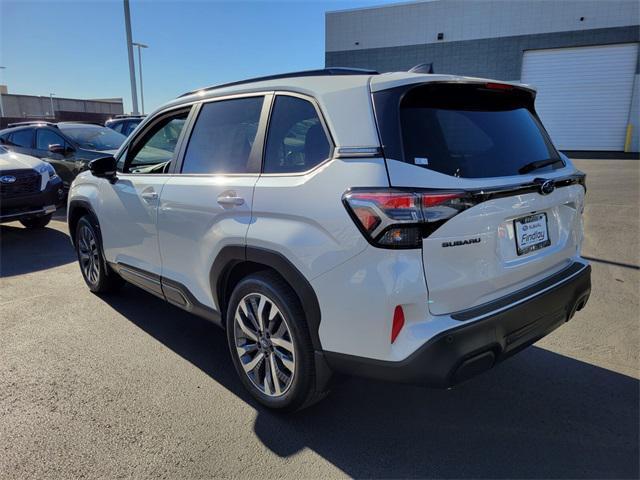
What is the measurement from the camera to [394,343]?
205 cm

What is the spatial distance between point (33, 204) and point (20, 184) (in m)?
0.35

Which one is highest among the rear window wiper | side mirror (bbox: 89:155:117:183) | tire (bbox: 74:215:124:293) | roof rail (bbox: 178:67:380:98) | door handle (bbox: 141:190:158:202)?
roof rail (bbox: 178:67:380:98)

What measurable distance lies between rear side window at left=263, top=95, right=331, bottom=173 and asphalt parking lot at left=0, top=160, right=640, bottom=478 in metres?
1.32

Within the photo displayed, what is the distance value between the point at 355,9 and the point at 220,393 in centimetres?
2899

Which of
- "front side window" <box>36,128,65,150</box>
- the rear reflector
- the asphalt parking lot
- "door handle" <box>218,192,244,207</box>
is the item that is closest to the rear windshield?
the rear reflector

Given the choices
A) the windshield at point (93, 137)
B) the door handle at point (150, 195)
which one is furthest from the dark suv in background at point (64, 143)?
the door handle at point (150, 195)

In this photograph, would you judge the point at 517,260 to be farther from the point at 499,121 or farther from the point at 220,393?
the point at 220,393

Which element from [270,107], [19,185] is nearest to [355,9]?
[19,185]

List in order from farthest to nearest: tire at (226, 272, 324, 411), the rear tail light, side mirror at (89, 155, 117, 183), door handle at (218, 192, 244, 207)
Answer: side mirror at (89, 155, 117, 183) → door handle at (218, 192, 244, 207) → tire at (226, 272, 324, 411) → the rear tail light

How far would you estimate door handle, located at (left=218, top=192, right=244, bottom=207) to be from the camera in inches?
104

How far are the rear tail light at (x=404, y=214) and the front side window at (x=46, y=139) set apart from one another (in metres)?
9.31

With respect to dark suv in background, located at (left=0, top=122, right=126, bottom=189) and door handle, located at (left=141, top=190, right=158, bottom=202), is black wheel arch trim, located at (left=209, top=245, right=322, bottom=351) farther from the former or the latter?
dark suv in background, located at (left=0, top=122, right=126, bottom=189)

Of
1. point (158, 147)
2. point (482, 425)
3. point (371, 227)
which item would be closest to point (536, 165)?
point (371, 227)

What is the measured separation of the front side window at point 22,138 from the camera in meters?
9.84
